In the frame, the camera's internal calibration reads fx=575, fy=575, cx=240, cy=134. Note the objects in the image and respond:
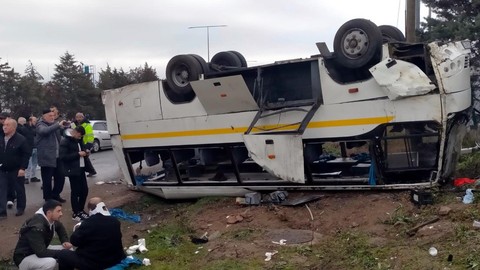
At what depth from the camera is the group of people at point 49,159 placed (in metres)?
8.51

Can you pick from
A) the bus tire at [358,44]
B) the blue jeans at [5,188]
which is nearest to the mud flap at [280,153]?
the bus tire at [358,44]

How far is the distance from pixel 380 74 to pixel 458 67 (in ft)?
3.14

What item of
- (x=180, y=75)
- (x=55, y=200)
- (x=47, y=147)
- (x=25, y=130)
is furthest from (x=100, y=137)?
(x=55, y=200)

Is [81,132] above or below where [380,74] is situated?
below

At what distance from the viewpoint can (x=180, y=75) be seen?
8.46 meters

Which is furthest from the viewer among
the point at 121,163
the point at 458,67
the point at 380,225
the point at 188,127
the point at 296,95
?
the point at 121,163

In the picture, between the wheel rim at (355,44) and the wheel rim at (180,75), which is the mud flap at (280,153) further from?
the wheel rim at (180,75)

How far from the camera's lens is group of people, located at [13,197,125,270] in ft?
19.3

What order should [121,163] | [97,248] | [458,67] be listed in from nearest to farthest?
[97,248], [458,67], [121,163]

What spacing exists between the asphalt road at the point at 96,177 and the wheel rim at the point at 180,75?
3.33 meters

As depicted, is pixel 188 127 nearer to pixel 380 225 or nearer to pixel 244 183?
pixel 244 183

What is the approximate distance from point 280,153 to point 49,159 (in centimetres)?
388

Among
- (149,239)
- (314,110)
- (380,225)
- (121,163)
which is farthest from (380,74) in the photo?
(121,163)

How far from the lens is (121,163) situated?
920 cm
